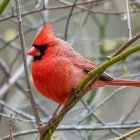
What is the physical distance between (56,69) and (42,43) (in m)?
0.22

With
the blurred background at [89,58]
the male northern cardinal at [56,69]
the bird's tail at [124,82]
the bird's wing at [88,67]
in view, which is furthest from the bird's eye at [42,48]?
the blurred background at [89,58]

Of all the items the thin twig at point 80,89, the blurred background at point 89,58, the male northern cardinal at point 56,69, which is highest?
the blurred background at point 89,58

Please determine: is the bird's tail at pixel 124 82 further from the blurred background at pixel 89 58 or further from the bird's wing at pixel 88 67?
the blurred background at pixel 89 58

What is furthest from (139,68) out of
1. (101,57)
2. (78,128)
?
(78,128)

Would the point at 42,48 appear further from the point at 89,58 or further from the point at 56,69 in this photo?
the point at 89,58

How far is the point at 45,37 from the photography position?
8.92 ft

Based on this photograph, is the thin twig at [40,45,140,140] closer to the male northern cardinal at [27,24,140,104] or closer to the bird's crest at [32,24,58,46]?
the male northern cardinal at [27,24,140,104]

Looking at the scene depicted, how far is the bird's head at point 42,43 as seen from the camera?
267 cm

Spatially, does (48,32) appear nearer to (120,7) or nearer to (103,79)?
(103,79)

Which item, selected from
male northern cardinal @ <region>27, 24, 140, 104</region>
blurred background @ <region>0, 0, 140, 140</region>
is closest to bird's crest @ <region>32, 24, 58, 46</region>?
male northern cardinal @ <region>27, 24, 140, 104</region>

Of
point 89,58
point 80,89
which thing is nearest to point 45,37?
point 80,89

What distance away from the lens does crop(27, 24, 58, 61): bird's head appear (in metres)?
2.67

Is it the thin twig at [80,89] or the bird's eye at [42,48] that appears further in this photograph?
the bird's eye at [42,48]

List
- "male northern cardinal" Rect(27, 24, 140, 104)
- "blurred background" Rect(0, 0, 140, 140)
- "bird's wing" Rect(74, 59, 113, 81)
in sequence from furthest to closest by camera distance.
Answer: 1. "blurred background" Rect(0, 0, 140, 140)
2. "bird's wing" Rect(74, 59, 113, 81)
3. "male northern cardinal" Rect(27, 24, 140, 104)
